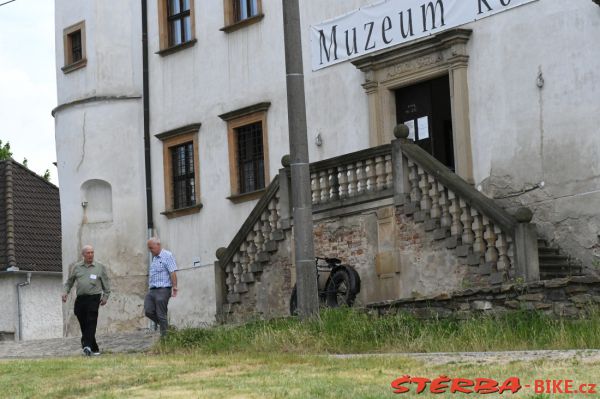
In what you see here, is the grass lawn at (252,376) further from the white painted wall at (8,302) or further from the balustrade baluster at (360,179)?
the white painted wall at (8,302)

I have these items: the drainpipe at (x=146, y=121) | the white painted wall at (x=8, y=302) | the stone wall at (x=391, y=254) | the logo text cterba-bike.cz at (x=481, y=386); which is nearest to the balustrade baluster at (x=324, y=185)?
the stone wall at (x=391, y=254)

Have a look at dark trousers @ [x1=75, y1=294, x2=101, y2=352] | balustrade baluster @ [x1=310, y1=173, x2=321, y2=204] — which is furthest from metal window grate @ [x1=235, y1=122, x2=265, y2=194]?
dark trousers @ [x1=75, y1=294, x2=101, y2=352]

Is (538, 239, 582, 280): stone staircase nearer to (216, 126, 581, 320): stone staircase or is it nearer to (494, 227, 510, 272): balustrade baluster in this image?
(216, 126, 581, 320): stone staircase

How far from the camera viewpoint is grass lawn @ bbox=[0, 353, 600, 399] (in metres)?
12.9

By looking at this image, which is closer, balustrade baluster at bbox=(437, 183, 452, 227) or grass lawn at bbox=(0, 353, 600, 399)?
grass lawn at bbox=(0, 353, 600, 399)

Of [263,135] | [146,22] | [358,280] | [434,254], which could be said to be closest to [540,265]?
[434,254]

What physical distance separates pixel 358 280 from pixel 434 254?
1.76 metres

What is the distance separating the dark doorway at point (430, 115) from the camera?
87.1ft

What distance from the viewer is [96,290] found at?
22.2 metres

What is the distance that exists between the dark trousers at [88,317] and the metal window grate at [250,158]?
835cm

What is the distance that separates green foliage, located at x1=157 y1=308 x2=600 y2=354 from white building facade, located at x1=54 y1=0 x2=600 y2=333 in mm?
5727

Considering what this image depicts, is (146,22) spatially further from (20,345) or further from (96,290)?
(96,290)

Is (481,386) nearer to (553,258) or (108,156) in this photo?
(553,258)

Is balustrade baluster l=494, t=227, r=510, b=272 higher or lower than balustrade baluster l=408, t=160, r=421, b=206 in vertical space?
lower
